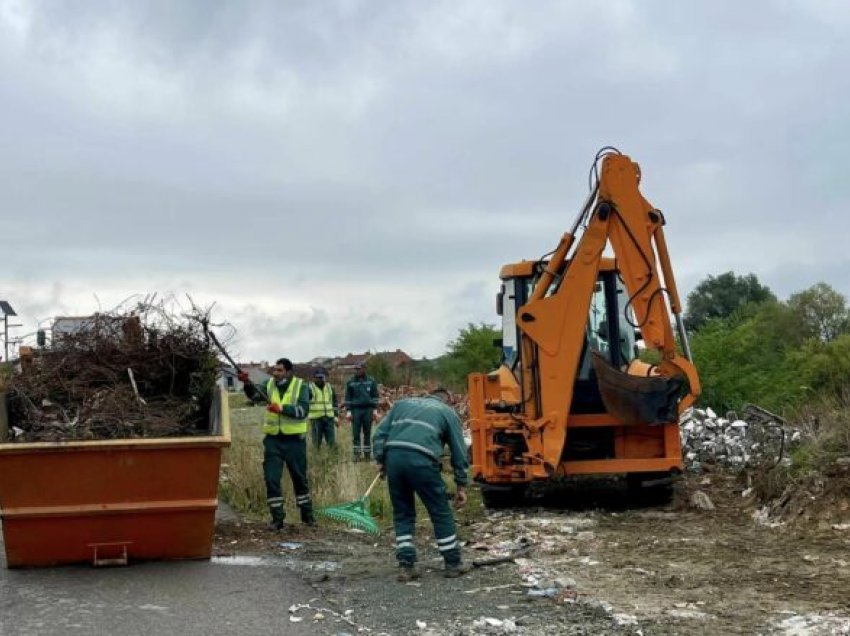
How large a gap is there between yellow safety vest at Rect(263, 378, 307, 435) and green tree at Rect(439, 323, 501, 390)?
23.1 metres

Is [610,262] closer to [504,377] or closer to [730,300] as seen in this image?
[504,377]

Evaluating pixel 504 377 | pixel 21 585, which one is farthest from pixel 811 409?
pixel 21 585

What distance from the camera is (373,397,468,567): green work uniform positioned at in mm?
7551

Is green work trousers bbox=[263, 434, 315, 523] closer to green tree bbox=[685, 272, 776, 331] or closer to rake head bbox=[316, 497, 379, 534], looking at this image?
rake head bbox=[316, 497, 379, 534]

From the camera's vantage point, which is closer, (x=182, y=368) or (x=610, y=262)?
(x=182, y=368)

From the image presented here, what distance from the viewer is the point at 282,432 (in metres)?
9.62

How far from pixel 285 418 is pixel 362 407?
8065 mm

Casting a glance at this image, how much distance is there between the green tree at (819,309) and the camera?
121 feet

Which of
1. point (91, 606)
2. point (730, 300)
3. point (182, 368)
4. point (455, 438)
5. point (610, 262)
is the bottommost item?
point (91, 606)

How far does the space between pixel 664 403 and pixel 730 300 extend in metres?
43.1

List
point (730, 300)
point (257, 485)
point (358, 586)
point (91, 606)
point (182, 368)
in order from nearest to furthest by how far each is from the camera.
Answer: point (91, 606) < point (358, 586) < point (182, 368) < point (257, 485) < point (730, 300)

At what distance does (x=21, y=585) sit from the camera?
282 inches

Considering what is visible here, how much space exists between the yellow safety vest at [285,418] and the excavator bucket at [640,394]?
2.85 meters

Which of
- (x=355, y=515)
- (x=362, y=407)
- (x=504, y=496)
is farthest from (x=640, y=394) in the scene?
(x=362, y=407)
